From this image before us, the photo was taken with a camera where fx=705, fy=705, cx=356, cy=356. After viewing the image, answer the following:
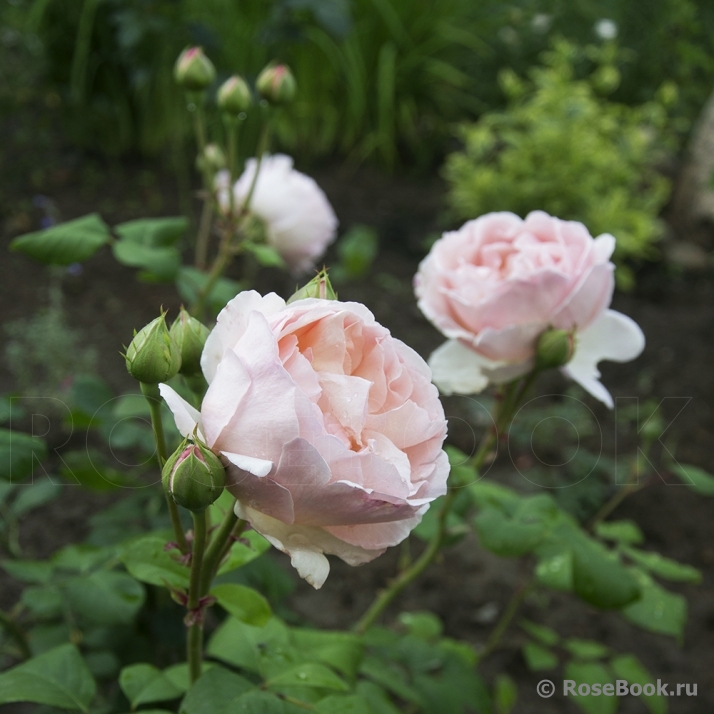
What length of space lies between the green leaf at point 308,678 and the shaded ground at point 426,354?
31.7 inches

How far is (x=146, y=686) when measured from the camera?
26.4 inches

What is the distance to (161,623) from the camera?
0.94 meters

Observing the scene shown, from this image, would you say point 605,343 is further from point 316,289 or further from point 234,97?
point 234,97

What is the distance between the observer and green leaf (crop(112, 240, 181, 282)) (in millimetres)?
893

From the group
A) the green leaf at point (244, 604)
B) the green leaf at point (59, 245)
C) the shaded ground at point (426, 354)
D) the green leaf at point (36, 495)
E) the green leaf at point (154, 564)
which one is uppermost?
the green leaf at point (59, 245)

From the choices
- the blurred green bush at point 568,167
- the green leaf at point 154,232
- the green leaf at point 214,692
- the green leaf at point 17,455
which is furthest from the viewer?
the blurred green bush at point 568,167

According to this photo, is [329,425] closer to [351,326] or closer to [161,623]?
[351,326]

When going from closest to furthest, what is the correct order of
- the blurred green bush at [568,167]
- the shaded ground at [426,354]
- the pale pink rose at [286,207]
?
the pale pink rose at [286,207], the shaded ground at [426,354], the blurred green bush at [568,167]

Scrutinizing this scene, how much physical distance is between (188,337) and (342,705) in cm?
34

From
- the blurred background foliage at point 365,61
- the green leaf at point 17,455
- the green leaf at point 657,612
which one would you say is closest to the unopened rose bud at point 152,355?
the green leaf at point 17,455

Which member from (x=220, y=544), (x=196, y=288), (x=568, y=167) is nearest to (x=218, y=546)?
(x=220, y=544)

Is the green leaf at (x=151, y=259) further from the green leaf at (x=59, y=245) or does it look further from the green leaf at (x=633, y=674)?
the green leaf at (x=633, y=674)

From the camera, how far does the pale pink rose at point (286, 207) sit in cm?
116

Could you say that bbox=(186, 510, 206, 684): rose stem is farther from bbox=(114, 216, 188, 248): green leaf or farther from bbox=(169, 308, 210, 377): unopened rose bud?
bbox=(114, 216, 188, 248): green leaf
